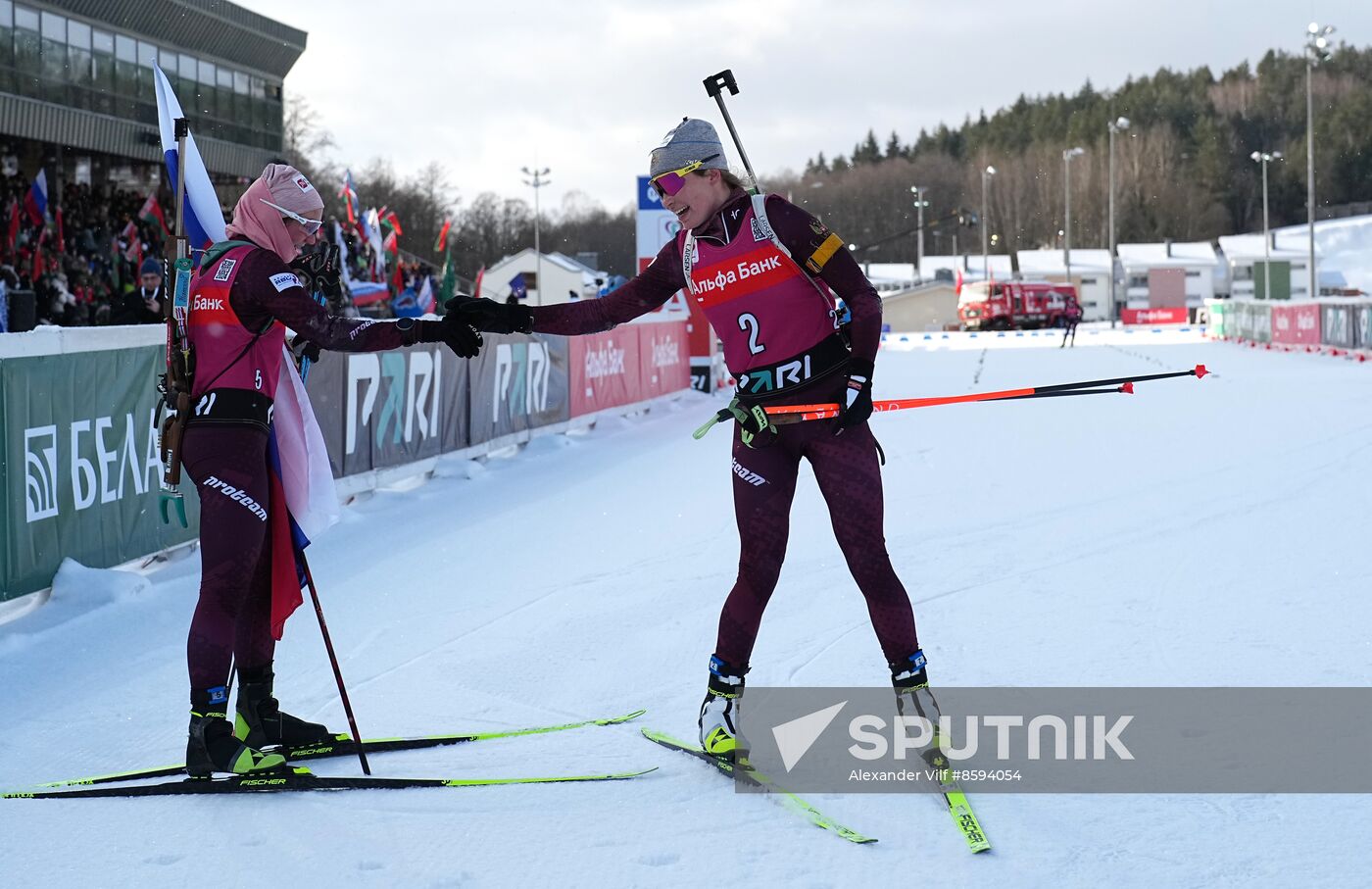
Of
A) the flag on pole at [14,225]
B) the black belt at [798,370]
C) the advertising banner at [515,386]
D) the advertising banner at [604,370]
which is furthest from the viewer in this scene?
the flag on pole at [14,225]

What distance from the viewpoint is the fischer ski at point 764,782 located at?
138 inches

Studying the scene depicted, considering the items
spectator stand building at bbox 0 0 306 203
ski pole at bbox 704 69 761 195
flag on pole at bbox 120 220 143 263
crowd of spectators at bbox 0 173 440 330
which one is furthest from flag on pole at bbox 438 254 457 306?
ski pole at bbox 704 69 761 195

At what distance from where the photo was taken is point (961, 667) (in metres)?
5.10

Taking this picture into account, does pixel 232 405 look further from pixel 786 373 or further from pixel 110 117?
pixel 110 117

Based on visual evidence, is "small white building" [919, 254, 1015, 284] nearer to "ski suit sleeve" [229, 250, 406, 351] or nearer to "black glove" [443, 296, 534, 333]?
"black glove" [443, 296, 534, 333]

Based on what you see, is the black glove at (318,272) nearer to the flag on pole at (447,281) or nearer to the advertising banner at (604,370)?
the advertising banner at (604,370)

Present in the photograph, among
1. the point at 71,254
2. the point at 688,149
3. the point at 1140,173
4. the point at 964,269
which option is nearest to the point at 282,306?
the point at 688,149

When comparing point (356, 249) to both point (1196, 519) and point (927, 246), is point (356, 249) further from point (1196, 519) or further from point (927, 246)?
point (927, 246)

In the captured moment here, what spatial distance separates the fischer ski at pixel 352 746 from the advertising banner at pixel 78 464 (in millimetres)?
2537

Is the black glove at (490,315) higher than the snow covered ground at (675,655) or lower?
higher

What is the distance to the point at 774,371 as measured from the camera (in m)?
4.06

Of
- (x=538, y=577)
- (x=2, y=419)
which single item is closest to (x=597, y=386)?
(x=538, y=577)

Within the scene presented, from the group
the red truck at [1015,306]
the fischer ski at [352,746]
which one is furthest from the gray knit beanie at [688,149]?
the red truck at [1015,306]

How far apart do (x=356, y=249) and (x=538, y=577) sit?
2064 centimetres
